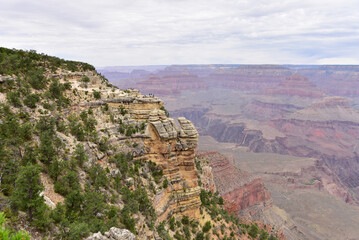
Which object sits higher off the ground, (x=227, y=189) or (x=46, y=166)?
(x=46, y=166)

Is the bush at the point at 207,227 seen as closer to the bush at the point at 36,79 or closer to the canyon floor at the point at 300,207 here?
the bush at the point at 36,79

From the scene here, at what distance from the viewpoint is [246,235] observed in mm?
39406

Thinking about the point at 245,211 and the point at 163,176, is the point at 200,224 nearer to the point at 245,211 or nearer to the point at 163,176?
the point at 163,176

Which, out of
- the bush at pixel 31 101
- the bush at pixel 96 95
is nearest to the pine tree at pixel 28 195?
the bush at pixel 31 101

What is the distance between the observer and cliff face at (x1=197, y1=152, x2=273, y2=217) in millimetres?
78500

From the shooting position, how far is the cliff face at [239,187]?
78.5 metres

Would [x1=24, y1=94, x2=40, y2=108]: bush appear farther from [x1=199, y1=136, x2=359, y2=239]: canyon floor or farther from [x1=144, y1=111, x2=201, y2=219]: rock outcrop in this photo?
[x1=199, y1=136, x2=359, y2=239]: canyon floor

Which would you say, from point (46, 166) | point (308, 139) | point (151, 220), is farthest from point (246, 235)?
point (308, 139)

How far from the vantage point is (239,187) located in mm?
81500

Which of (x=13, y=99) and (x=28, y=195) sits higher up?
(x=13, y=99)

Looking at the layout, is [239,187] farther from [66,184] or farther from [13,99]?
[13,99]

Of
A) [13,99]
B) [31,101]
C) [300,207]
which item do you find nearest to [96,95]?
[31,101]

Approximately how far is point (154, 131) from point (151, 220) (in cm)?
1220

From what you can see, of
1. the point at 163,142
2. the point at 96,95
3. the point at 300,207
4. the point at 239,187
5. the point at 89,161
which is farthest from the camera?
the point at 300,207
